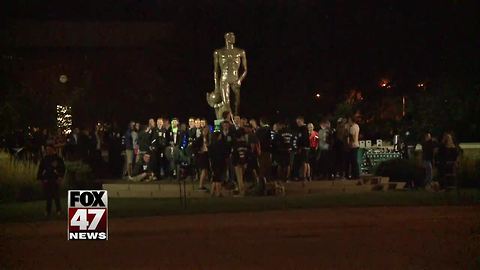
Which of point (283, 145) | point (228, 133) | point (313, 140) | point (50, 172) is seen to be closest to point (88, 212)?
point (50, 172)

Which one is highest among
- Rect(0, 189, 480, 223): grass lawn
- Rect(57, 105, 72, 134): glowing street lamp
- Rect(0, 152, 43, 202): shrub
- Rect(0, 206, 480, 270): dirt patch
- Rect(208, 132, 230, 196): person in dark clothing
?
Rect(57, 105, 72, 134): glowing street lamp

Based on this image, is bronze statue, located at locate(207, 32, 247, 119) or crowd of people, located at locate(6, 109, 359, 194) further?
bronze statue, located at locate(207, 32, 247, 119)

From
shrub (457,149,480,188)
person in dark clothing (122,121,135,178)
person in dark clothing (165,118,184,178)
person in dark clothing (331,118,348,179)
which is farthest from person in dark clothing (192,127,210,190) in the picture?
shrub (457,149,480,188)

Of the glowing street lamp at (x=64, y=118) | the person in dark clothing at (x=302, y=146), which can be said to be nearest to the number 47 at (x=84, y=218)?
the person in dark clothing at (x=302, y=146)

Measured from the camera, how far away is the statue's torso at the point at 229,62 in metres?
27.5

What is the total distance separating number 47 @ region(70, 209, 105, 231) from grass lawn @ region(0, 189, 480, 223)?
313 inches

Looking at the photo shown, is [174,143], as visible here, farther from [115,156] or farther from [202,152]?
[115,156]

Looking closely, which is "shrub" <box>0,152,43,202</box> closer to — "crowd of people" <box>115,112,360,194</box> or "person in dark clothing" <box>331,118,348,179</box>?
"crowd of people" <box>115,112,360,194</box>

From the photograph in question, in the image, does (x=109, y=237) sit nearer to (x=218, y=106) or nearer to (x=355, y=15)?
(x=218, y=106)

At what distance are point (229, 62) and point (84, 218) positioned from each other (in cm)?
1550

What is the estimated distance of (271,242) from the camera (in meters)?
16.2

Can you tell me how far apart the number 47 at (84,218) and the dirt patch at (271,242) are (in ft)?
3.48

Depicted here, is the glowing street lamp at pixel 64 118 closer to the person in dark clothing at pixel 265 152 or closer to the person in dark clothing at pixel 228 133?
the person in dark clothing at pixel 265 152

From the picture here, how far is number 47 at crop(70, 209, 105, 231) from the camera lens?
12.4 metres
